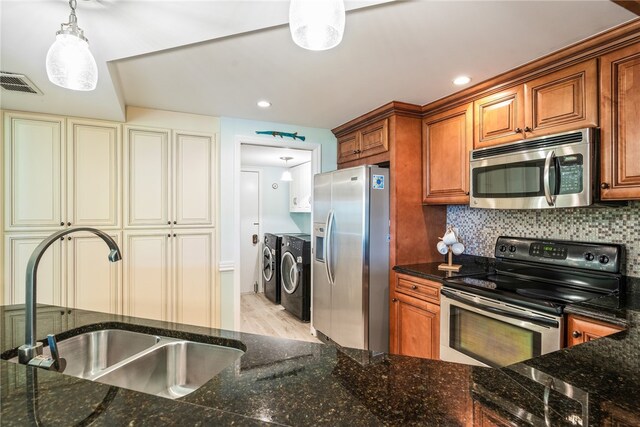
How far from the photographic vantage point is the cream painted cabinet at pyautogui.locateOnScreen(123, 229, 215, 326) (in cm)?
276

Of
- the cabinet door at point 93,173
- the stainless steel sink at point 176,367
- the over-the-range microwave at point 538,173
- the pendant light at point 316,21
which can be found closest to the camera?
the pendant light at point 316,21

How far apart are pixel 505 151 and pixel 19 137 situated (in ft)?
11.5

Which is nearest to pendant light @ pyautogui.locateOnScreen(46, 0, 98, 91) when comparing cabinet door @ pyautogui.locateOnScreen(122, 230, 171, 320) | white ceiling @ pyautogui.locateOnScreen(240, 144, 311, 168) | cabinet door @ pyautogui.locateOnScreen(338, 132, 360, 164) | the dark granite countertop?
the dark granite countertop

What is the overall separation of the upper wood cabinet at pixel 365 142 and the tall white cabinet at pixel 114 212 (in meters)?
1.33

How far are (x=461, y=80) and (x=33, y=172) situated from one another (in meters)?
3.22

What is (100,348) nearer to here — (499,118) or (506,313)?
(506,313)

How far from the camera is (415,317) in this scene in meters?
2.39

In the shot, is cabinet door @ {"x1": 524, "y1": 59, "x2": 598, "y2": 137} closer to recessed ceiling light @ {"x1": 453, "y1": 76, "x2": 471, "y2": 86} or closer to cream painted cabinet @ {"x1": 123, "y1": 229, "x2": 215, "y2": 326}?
recessed ceiling light @ {"x1": 453, "y1": 76, "x2": 471, "y2": 86}

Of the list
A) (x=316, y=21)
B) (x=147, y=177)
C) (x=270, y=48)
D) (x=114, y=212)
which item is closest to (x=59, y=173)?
(x=114, y=212)

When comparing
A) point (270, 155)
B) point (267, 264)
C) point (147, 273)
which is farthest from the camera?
point (267, 264)

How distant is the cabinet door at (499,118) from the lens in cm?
202

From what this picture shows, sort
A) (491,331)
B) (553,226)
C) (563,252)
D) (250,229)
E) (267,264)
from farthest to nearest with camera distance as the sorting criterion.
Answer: (250,229), (267,264), (553,226), (563,252), (491,331)

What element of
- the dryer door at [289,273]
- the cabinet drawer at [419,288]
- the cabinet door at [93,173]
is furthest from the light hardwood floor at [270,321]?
the cabinet door at [93,173]

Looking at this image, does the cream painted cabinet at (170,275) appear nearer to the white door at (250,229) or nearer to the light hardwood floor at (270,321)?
the light hardwood floor at (270,321)
